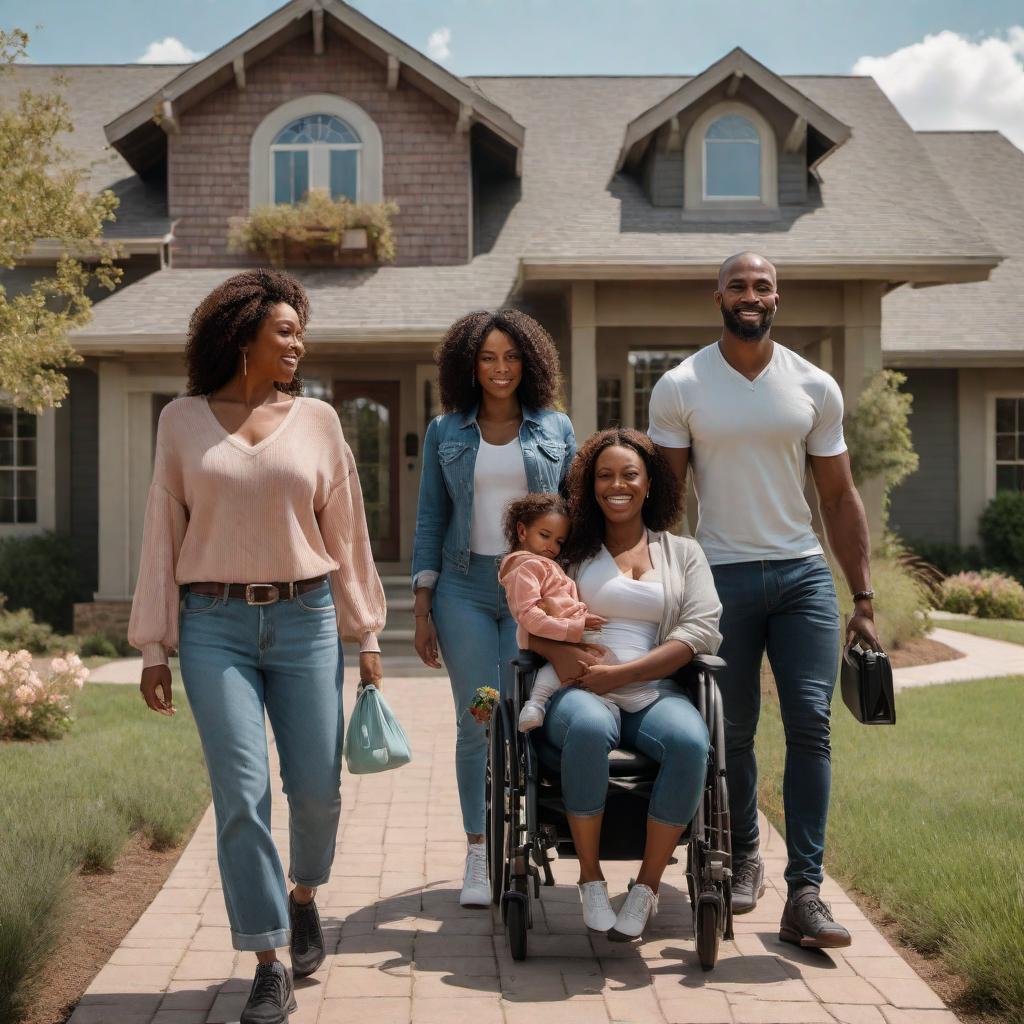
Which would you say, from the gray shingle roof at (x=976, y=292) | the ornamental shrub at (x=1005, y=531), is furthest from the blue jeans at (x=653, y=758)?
the ornamental shrub at (x=1005, y=531)

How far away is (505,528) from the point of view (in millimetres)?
4281

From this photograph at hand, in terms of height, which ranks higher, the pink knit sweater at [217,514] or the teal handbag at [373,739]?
the pink knit sweater at [217,514]

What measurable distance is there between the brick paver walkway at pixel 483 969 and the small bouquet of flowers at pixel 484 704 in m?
0.74

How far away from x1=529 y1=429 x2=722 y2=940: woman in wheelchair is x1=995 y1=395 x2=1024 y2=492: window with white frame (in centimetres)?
1325

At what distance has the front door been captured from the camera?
1429 centimetres

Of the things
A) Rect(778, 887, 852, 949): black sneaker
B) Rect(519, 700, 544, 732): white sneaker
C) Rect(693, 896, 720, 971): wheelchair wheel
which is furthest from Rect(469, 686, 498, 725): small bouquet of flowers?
Rect(778, 887, 852, 949): black sneaker

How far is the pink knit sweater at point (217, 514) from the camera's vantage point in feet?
11.3

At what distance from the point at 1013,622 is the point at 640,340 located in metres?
5.27

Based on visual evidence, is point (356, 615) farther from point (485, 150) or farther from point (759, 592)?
point (485, 150)

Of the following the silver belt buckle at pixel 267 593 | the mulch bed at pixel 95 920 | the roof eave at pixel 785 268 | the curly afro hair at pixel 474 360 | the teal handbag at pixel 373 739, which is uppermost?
the roof eave at pixel 785 268

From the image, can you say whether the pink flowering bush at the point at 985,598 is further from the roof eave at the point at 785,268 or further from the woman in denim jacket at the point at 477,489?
the woman in denim jacket at the point at 477,489

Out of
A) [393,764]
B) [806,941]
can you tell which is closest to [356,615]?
[393,764]

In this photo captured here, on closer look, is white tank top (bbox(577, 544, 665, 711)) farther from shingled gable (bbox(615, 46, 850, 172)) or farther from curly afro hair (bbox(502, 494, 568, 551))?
shingled gable (bbox(615, 46, 850, 172))

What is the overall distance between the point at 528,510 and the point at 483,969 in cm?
145
